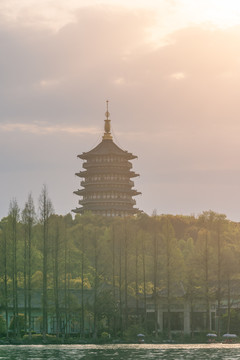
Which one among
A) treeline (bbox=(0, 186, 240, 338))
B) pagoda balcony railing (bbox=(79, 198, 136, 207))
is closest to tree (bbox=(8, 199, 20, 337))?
treeline (bbox=(0, 186, 240, 338))

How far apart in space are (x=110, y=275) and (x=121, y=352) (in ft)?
87.3

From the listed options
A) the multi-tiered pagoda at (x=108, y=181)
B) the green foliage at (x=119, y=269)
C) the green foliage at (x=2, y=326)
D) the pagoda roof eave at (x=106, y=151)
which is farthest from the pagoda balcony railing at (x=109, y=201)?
the green foliage at (x=2, y=326)

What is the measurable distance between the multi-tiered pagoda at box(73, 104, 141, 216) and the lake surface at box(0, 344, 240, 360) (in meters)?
89.9

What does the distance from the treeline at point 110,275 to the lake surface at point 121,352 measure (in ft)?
24.0

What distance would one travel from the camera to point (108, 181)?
155 metres

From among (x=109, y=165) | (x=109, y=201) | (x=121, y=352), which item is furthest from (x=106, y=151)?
→ (x=121, y=352)

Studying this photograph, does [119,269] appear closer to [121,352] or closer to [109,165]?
[121,352]

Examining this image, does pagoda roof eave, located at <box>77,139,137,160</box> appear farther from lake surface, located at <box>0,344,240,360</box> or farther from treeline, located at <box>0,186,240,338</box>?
lake surface, located at <box>0,344,240,360</box>

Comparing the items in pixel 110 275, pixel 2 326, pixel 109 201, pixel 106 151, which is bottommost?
pixel 2 326

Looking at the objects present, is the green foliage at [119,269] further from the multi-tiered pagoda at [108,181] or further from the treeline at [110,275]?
the multi-tiered pagoda at [108,181]

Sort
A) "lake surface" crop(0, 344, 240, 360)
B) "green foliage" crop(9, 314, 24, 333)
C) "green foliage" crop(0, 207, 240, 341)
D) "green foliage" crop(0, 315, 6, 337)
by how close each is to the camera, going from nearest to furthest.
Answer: "lake surface" crop(0, 344, 240, 360)
"green foliage" crop(9, 314, 24, 333)
"green foliage" crop(0, 315, 6, 337)
"green foliage" crop(0, 207, 240, 341)

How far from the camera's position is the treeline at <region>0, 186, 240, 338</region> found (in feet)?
240

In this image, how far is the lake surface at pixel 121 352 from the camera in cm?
5212

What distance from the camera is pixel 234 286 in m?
77.9
